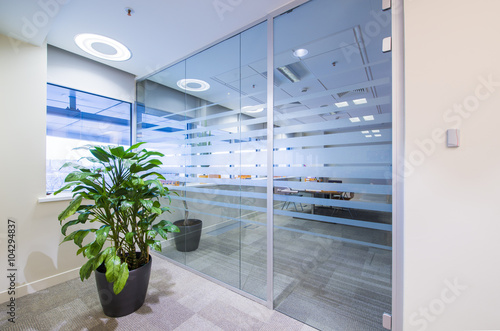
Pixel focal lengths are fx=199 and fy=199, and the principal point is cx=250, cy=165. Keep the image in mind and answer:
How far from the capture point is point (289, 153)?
1.79 metres

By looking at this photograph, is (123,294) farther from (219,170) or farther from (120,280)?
(219,170)

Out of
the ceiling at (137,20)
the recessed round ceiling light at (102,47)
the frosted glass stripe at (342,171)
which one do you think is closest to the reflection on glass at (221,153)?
the ceiling at (137,20)

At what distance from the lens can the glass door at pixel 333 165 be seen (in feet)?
4.63

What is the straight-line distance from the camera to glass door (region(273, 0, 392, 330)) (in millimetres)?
1411

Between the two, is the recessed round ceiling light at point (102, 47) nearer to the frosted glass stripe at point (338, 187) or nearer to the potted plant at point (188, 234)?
the potted plant at point (188, 234)

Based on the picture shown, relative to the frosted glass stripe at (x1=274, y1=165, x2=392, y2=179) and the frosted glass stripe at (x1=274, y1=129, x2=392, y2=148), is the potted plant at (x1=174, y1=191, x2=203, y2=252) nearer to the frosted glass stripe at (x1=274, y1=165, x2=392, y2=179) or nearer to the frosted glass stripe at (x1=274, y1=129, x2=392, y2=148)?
the frosted glass stripe at (x1=274, y1=165, x2=392, y2=179)

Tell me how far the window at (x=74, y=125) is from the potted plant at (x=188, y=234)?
61.5 inches

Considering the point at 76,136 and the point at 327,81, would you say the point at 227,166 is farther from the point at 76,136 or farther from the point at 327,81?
the point at 76,136

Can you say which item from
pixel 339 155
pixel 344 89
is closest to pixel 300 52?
pixel 344 89

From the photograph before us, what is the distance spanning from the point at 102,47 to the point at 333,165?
9.83 ft

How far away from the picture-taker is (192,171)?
261 centimetres
